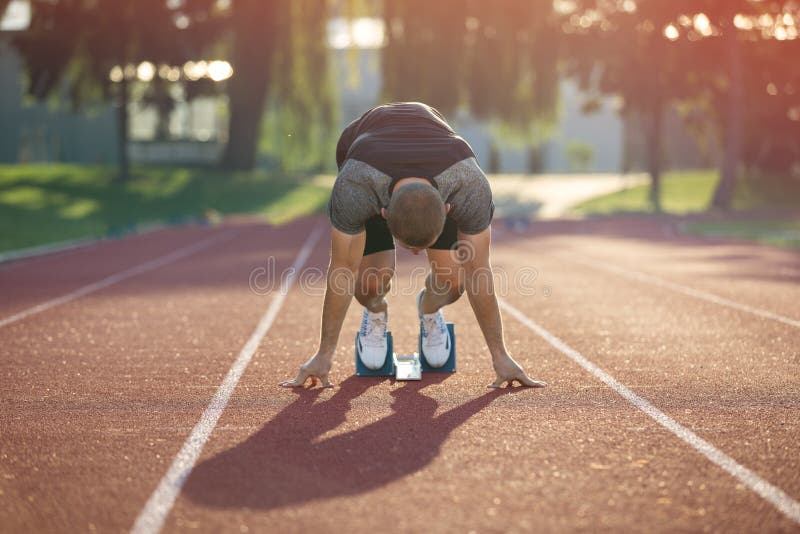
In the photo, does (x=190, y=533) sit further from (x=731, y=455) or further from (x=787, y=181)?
(x=787, y=181)

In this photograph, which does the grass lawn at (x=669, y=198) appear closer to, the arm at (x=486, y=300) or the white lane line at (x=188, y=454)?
the white lane line at (x=188, y=454)


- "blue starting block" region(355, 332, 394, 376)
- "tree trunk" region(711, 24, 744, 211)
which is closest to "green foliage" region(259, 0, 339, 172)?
"tree trunk" region(711, 24, 744, 211)

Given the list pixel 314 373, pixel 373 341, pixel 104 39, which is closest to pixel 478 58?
pixel 104 39

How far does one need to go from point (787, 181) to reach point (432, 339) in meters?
40.3

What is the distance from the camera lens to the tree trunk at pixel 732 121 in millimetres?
35500

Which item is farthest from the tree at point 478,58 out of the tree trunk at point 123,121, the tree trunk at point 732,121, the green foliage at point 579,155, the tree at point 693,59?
the green foliage at point 579,155

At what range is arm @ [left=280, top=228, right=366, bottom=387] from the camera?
6613mm

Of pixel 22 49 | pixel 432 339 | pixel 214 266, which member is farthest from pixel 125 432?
pixel 22 49

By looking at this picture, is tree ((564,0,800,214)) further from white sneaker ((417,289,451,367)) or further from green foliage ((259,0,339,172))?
white sneaker ((417,289,451,367))

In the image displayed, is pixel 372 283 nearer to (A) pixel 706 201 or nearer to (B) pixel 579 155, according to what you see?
(A) pixel 706 201

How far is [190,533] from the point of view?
13.9ft

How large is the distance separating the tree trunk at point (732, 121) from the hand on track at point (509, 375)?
30.6 metres

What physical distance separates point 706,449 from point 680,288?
8558mm

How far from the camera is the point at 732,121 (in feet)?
117
